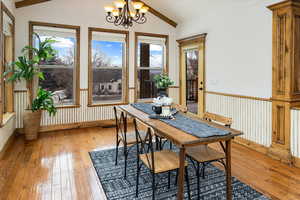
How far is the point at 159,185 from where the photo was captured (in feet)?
8.27

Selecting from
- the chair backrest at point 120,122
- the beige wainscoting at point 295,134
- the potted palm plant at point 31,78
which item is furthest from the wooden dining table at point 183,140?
the potted palm plant at point 31,78

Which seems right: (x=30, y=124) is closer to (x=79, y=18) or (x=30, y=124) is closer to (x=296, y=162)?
(x=79, y=18)

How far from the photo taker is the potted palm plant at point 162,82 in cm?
585

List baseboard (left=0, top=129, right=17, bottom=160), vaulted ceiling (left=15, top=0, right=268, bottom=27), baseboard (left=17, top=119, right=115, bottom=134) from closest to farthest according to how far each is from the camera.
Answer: baseboard (left=0, top=129, right=17, bottom=160) → vaulted ceiling (left=15, top=0, right=268, bottom=27) → baseboard (left=17, top=119, right=115, bottom=134)

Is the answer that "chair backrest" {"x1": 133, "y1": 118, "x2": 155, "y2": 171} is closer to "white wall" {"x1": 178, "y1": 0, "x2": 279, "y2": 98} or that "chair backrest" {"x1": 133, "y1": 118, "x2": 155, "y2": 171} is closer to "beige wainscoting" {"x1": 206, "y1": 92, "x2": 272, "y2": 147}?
"beige wainscoting" {"x1": 206, "y1": 92, "x2": 272, "y2": 147}

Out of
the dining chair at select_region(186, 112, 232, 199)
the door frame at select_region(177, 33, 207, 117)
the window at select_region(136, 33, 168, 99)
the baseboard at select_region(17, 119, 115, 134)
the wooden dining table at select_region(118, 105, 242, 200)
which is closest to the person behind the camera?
the wooden dining table at select_region(118, 105, 242, 200)

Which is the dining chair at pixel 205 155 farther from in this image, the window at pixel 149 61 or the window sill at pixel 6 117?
the window at pixel 149 61

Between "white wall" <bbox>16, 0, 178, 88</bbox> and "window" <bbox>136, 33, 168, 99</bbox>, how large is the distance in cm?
21

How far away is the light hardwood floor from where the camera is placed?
2.36 m

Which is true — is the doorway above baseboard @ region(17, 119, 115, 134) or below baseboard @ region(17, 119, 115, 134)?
above

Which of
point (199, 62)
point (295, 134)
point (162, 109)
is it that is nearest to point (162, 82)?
point (199, 62)

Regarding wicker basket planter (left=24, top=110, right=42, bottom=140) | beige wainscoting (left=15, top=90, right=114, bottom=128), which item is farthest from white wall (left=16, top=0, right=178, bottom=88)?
wicker basket planter (left=24, top=110, right=42, bottom=140)

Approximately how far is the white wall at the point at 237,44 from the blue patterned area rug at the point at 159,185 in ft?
5.63

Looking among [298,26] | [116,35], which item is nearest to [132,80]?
[116,35]
